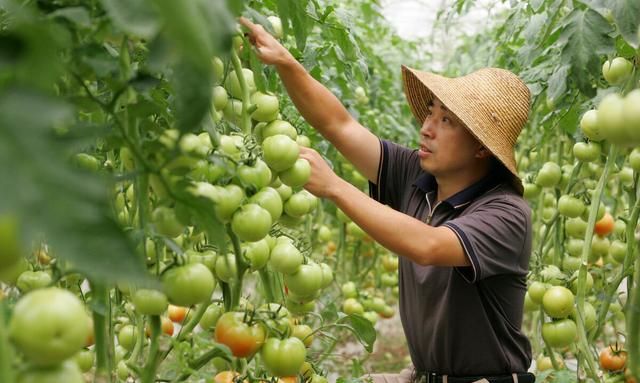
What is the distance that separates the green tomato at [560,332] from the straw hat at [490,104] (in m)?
0.36

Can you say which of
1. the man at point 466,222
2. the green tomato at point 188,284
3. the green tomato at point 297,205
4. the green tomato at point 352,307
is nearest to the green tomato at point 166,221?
the green tomato at point 188,284

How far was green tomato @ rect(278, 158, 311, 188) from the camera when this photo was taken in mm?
1173

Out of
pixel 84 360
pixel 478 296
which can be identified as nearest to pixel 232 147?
pixel 84 360

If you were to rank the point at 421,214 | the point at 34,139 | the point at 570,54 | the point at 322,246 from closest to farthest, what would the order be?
1. the point at 34,139
2. the point at 570,54
3. the point at 421,214
4. the point at 322,246

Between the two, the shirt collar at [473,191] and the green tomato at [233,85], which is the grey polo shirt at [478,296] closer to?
the shirt collar at [473,191]

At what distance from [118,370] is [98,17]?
0.93 m

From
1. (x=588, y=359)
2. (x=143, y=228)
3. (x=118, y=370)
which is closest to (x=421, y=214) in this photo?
(x=588, y=359)

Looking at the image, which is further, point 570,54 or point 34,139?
point 570,54

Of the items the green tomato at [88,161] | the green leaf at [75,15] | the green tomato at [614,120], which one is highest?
the green leaf at [75,15]

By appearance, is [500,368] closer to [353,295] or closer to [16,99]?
[353,295]

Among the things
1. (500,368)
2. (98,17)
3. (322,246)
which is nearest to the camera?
(98,17)

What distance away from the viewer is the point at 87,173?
48 cm

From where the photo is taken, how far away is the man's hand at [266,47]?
1411 millimetres

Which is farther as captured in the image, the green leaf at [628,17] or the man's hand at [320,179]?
the man's hand at [320,179]
